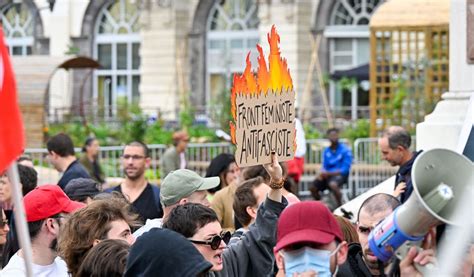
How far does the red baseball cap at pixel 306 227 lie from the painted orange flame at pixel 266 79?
7.37ft

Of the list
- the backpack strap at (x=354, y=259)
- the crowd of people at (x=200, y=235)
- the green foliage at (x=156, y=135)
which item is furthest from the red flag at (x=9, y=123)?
the green foliage at (x=156, y=135)

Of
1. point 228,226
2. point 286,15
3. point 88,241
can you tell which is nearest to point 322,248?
Answer: point 88,241

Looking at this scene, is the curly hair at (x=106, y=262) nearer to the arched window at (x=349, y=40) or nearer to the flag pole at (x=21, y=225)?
the flag pole at (x=21, y=225)

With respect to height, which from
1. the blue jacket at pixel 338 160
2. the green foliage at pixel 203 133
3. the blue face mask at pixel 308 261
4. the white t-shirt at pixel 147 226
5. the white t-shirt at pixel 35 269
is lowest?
the blue jacket at pixel 338 160

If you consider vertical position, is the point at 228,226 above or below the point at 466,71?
below

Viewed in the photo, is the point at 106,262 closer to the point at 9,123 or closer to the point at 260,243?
the point at 9,123

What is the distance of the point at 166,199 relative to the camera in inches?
311

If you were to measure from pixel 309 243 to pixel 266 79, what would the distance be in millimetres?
2561

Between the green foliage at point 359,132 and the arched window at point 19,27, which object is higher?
the arched window at point 19,27

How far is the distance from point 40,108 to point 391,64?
6.42 metres

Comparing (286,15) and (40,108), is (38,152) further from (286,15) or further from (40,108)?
(286,15)

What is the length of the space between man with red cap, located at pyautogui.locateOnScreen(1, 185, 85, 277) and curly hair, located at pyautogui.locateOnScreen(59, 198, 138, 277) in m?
0.30

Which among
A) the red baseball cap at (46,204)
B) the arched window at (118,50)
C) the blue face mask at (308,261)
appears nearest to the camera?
the blue face mask at (308,261)

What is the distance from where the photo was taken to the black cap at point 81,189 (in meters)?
8.55
